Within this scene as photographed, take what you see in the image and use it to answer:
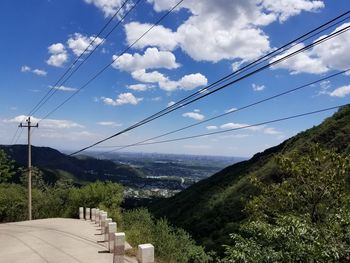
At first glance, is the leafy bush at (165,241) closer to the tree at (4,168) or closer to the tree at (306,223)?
the tree at (306,223)

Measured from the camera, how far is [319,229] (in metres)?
8.80

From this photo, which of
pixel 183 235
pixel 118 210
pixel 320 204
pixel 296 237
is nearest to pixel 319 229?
pixel 296 237

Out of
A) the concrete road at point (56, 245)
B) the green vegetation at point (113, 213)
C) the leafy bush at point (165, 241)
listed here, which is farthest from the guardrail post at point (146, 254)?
the concrete road at point (56, 245)

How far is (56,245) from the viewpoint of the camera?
1499cm

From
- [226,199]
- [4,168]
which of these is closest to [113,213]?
[4,168]

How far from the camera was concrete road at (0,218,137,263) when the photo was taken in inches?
502

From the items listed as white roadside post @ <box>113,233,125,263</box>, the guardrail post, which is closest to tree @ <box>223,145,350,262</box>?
the guardrail post

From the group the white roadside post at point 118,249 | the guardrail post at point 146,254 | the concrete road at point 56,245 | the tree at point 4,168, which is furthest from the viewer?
the tree at point 4,168

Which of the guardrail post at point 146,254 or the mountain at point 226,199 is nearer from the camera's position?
the guardrail post at point 146,254

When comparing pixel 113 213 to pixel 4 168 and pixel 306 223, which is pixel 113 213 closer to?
pixel 306 223

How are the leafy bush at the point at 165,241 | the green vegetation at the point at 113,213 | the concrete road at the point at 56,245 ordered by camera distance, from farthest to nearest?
the green vegetation at the point at 113,213
the leafy bush at the point at 165,241
the concrete road at the point at 56,245

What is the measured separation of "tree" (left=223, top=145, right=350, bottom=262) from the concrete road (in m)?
4.45

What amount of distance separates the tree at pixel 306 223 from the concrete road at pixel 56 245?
175 inches

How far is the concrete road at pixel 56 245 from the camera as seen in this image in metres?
12.8
